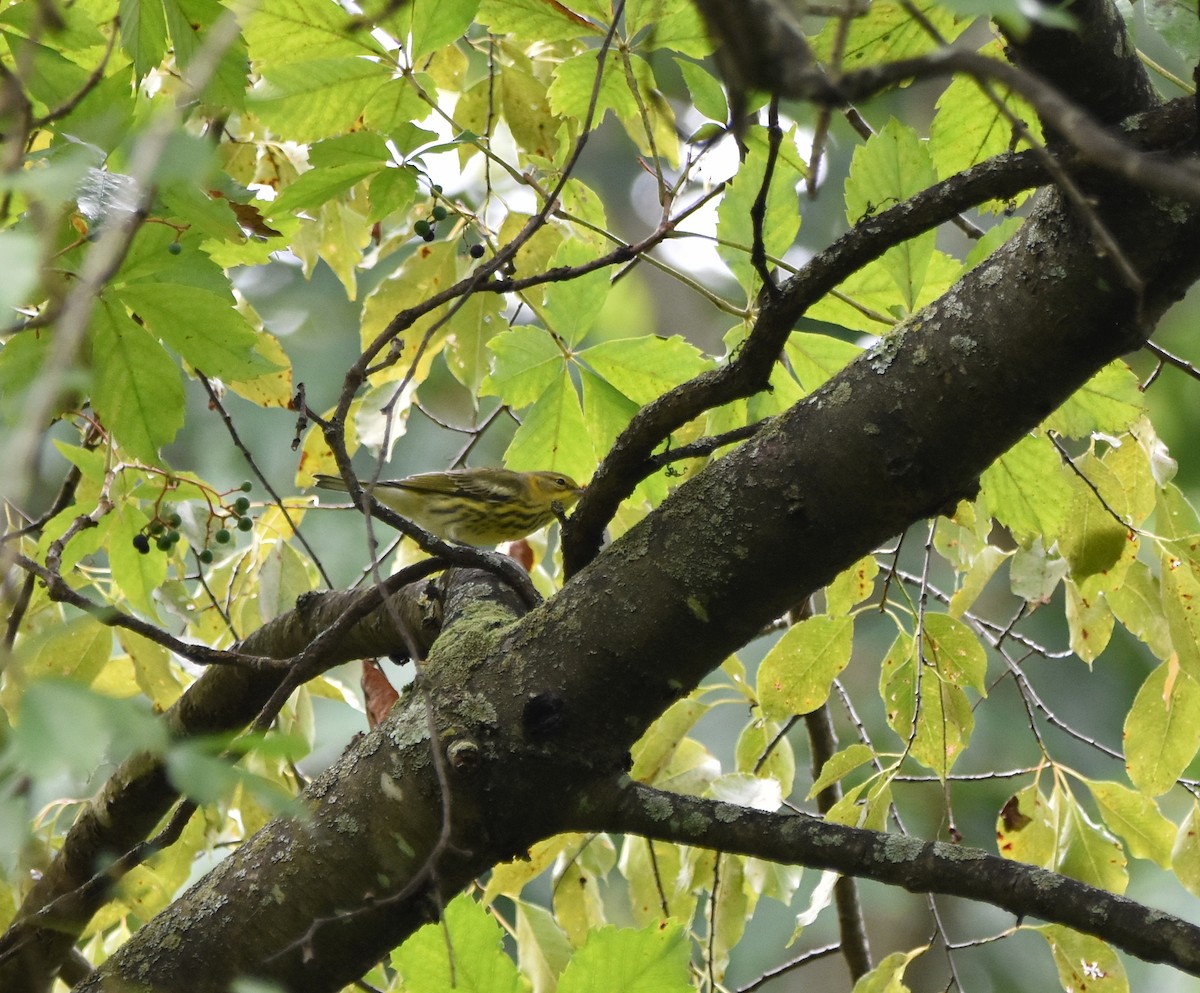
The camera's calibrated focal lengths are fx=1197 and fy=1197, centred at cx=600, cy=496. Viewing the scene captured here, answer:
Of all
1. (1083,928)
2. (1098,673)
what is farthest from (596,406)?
(1098,673)

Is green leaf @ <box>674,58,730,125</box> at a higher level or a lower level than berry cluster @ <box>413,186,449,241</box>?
lower

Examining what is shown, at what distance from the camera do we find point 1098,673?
→ 30.9ft

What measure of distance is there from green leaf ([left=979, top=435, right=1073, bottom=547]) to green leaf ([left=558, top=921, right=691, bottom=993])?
871 mm

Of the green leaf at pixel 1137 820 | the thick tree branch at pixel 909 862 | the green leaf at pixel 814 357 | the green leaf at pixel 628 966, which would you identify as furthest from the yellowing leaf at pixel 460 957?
the green leaf at pixel 1137 820

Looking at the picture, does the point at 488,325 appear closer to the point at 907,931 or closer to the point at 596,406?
the point at 596,406

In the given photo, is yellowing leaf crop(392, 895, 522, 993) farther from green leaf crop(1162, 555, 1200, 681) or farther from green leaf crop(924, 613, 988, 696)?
green leaf crop(1162, 555, 1200, 681)

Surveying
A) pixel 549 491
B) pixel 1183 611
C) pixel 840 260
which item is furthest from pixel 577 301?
pixel 549 491

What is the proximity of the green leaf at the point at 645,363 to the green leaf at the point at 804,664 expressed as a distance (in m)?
0.45

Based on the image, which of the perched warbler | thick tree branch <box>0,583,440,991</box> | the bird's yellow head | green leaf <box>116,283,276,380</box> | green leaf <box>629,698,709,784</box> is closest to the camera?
green leaf <box>116,283,276,380</box>

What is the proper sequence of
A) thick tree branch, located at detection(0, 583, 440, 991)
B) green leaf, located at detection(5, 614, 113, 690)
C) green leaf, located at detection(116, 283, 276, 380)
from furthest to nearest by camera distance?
green leaf, located at detection(5, 614, 113, 690), thick tree branch, located at detection(0, 583, 440, 991), green leaf, located at detection(116, 283, 276, 380)

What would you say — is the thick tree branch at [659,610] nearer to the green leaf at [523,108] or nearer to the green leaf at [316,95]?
the green leaf at [316,95]

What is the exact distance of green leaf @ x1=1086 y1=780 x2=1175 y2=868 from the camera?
1851 millimetres

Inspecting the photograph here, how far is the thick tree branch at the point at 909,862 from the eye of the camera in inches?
46.1

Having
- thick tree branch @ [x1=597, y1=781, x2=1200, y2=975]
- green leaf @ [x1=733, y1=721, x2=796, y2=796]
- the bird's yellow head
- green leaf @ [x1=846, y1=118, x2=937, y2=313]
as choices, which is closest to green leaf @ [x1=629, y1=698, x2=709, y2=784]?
green leaf @ [x1=733, y1=721, x2=796, y2=796]
